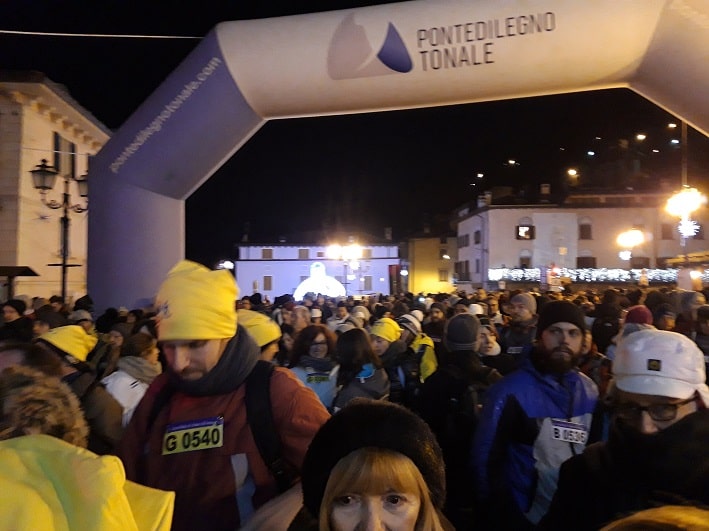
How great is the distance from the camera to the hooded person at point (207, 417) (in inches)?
89.7

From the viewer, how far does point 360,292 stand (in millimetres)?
57812

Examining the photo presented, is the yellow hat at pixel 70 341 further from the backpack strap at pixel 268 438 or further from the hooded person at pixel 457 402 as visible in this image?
the backpack strap at pixel 268 438

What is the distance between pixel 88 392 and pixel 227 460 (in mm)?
1745

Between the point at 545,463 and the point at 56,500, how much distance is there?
103 inches

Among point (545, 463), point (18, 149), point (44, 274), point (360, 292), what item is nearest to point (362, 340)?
point (545, 463)

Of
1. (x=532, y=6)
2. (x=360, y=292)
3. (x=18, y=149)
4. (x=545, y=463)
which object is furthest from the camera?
(x=360, y=292)

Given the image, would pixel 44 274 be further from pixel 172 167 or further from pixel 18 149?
pixel 172 167

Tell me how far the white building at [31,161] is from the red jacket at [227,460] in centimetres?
1640

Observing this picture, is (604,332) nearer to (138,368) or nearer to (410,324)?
(410,324)

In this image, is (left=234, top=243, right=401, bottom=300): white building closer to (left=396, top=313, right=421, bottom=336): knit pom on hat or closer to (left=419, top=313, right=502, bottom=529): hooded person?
(left=396, top=313, right=421, bottom=336): knit pom on hat

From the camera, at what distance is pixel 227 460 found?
2291 millimetres

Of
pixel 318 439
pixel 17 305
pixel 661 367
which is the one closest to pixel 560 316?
pixel 661 367

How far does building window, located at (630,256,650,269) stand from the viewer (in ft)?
157

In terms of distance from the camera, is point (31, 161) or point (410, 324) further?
point (31, 161)
